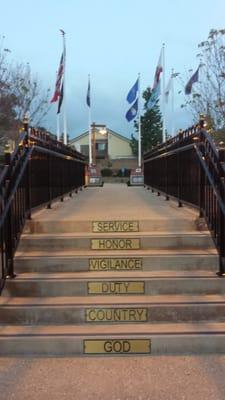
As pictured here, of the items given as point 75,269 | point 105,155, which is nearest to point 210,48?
point 75,269

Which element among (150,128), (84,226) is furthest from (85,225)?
(150,128)

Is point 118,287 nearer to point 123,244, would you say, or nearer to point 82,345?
point 123,244

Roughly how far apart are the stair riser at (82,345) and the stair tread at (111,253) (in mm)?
1504

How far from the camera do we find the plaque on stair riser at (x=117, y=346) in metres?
5.03

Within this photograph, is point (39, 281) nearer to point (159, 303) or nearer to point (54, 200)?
point (159, 303)

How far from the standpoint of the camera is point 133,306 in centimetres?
554

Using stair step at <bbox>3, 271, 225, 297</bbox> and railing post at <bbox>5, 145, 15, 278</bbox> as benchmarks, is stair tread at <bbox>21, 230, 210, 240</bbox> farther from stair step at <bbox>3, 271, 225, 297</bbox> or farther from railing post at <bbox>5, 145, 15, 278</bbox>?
stair step at <bbox>3, 271, 225, 297</bbox>

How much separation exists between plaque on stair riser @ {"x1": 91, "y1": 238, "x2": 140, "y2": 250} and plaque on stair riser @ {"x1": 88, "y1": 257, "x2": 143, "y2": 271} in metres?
0.37

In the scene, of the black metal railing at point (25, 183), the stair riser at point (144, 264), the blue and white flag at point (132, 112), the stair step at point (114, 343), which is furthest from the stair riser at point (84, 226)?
the blue and white flag at point (132, 112)

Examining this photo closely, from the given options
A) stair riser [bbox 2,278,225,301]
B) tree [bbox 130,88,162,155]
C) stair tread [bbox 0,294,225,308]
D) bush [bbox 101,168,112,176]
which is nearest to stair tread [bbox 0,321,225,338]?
stair tread [bbox 0,294,225,308]

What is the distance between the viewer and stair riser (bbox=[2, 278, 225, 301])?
234 inches

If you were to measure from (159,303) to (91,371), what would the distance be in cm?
124

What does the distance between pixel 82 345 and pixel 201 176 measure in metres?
3.23

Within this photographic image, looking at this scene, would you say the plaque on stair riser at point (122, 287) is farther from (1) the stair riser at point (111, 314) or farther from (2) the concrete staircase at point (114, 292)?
(1) the stair riser at point (111, 314)
